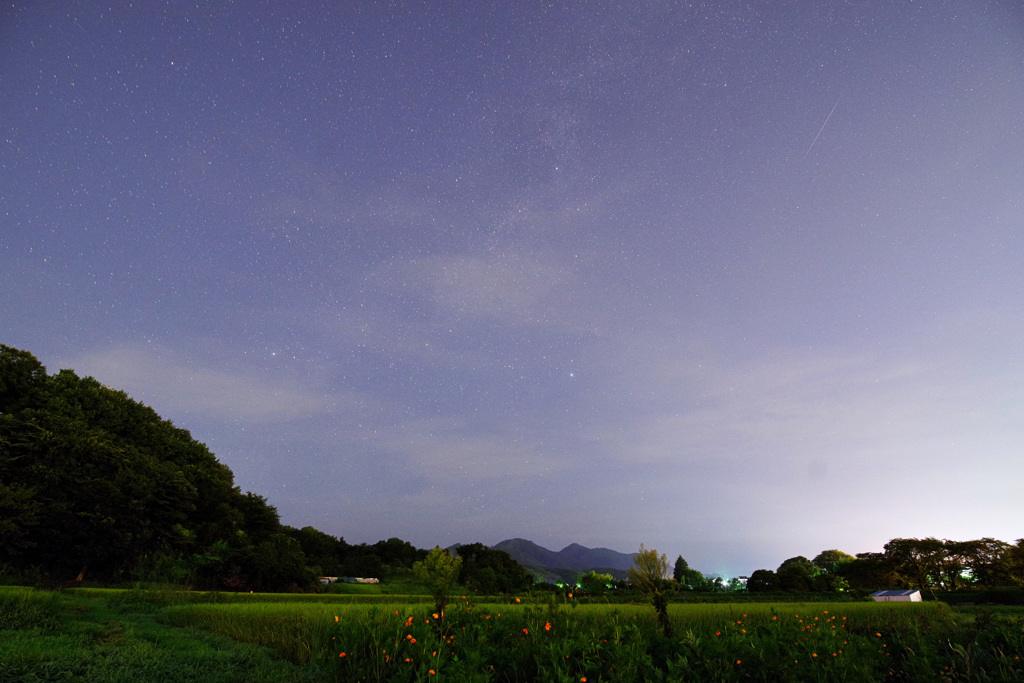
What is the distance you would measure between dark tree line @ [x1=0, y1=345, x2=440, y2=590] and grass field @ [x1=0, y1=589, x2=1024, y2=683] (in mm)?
14771

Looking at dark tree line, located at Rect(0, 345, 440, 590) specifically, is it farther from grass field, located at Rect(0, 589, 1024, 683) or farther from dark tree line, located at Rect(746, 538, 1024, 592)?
dark tree line, located at Rect(746, 538, 1024, 592)

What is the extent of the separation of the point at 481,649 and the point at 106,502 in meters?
27.9

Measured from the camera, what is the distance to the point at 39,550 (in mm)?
24500

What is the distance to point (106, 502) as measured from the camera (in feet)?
83.9

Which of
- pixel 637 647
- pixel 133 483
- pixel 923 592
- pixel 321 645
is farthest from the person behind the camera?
pixel 923 592

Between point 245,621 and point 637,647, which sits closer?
point 637,647

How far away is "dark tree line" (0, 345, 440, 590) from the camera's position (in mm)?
24469

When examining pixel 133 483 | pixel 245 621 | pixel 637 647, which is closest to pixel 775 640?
pixel 637 647

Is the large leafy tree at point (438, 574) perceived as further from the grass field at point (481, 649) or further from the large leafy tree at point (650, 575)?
the large leafy tree at point (650, 575)

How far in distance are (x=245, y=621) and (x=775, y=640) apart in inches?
483

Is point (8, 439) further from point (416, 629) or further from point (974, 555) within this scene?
point (974, 555)

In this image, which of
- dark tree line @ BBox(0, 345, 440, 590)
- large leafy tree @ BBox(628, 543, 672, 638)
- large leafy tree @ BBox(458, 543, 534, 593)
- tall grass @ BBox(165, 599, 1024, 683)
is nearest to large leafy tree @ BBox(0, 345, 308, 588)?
dark tree line @ BBox(0, 345, 440, 590)

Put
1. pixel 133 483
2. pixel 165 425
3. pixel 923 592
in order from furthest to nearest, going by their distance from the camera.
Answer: pixel 923 592 → pixel 165 425 → pixel 133 483

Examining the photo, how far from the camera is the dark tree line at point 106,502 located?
24.5 m
